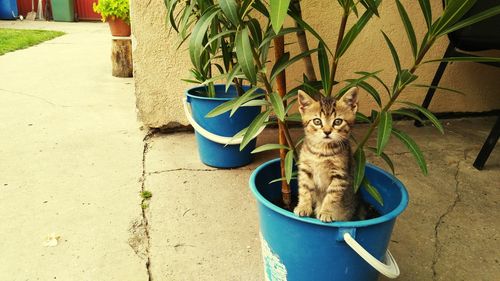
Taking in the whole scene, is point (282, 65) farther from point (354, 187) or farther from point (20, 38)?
point (20, 38)

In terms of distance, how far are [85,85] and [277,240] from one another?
3260mm

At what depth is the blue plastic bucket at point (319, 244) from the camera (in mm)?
952

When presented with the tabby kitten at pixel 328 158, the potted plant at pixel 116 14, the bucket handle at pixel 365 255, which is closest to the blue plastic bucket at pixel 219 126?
the tabby kitten at pixel 328 158

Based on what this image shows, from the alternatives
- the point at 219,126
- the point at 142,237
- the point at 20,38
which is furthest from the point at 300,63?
the point at 20,38

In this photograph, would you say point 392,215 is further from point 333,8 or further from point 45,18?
point 45,18

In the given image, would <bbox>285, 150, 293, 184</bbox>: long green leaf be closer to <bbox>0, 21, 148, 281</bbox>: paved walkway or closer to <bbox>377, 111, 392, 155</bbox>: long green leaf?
<bbox>377, 111, 392, 155</bbox>: long green leaf

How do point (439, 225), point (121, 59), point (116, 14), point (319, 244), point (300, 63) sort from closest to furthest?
point (319, 244) < point (439, 225) < point (300, 63) < point (116, 14) < point (121, 59)

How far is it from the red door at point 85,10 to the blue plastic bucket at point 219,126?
9408 mm

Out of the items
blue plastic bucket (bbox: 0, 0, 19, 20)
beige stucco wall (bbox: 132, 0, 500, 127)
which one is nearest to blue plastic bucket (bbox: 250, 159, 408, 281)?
beige stucco wall (bbox: 132, 0, 500, 127)

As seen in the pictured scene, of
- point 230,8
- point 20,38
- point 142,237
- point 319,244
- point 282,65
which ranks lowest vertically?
point 142,237

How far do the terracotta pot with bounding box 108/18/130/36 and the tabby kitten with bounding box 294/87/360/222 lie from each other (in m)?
3.31

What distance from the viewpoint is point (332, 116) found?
3.63 feet

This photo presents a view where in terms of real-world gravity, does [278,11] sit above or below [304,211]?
above

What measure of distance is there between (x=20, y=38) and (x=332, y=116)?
21.5 feet
